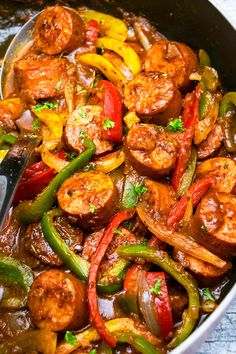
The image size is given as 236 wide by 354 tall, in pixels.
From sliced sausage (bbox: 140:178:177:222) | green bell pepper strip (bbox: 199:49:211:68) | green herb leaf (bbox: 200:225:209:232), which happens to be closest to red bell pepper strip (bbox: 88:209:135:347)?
sliced sausage (bbox: 140:178:177:222)

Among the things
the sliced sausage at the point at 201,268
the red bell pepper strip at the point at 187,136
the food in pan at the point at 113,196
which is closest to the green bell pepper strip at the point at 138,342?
the food in pan at the point at 113,196

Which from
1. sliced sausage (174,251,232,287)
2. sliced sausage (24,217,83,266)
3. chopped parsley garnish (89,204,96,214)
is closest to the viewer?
sliced sausage (174,251,232,287)

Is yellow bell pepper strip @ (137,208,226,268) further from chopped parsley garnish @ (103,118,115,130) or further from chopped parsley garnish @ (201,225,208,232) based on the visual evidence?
chopped parsley garnish @ (103,118,115,130)

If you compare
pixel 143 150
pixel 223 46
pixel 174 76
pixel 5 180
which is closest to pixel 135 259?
pixel 143 150

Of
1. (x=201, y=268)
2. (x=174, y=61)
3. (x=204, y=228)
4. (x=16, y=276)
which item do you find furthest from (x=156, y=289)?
(x=174, y=61)

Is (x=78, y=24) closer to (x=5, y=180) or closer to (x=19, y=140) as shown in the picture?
(x=19, y=140)

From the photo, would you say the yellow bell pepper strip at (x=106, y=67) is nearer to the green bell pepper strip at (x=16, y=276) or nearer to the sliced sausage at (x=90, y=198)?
the sliced sausage at (x=90, y=198)

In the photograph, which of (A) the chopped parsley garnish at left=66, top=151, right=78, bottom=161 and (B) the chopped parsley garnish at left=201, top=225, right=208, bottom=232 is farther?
(A) the chopped parsley garnish at left=66, top=151, right=78, bottom=161
